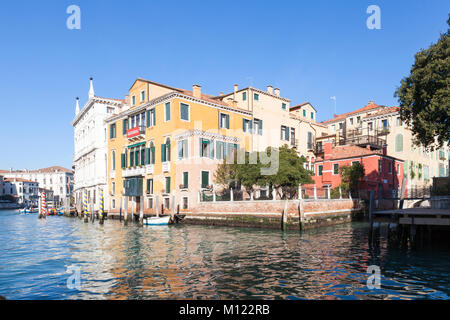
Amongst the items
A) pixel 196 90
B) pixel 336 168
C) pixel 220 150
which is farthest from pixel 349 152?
pixel 196 90

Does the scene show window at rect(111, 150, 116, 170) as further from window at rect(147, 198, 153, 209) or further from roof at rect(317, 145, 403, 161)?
roof at rect(317, 145, 403, 161)

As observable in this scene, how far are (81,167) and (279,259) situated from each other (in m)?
40.3

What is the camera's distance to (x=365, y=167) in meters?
31.9

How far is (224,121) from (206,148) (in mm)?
4105

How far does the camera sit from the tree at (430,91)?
16828 mm

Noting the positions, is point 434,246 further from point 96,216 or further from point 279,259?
point 96,216

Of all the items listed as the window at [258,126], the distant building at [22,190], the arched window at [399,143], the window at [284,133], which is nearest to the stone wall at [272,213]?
the window at [284,133]

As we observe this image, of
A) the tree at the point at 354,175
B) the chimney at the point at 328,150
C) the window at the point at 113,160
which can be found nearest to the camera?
the tree at the point at 354,175

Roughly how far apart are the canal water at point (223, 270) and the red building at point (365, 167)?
1773 centimetres

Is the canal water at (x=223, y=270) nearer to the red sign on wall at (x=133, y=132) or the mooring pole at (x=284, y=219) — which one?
the mooring pole at (x=284, y=219)

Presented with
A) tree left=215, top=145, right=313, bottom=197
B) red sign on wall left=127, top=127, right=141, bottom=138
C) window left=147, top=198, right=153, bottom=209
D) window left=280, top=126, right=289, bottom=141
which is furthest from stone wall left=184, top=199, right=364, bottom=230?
window left=280, top=126, right=289, bottom=141

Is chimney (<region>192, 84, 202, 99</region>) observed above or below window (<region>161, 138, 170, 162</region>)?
above

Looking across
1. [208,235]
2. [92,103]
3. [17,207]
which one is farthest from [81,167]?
[17,207]

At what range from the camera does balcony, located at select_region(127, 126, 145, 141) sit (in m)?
30.5
